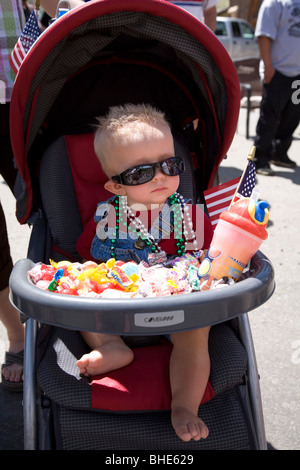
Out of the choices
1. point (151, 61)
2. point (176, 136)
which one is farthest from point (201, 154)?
point (151, 61)

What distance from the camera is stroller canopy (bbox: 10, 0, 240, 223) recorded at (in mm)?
1837

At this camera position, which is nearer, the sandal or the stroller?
the stroller

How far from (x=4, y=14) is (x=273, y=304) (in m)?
2.21

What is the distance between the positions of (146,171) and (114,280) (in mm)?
421

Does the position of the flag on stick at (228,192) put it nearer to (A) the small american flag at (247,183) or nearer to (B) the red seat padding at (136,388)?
(A) the small american flag at (247,183)

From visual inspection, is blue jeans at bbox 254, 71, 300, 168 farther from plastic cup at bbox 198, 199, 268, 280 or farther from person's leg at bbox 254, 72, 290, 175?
plastic cup at bbox 198, 199, 268, 280

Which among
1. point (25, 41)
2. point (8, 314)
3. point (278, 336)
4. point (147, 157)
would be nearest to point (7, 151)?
point (25, 41)

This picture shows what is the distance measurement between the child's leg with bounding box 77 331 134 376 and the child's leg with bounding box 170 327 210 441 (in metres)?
0.16

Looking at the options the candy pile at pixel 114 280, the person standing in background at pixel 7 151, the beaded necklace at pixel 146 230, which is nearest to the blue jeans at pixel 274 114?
the person standing in background at pixel 7 151

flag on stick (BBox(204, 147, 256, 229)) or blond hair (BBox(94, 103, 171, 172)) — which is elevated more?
blond hair (BBox(94, 103, 171, 172))

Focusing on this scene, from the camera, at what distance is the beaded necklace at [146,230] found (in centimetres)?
195

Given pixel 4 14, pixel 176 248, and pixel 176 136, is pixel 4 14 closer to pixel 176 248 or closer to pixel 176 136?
pixel 176 136

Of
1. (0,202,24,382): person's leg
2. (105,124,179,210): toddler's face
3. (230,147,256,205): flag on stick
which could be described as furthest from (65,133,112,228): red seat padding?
(230,147,256,205): flag on stick

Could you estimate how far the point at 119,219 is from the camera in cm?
199
